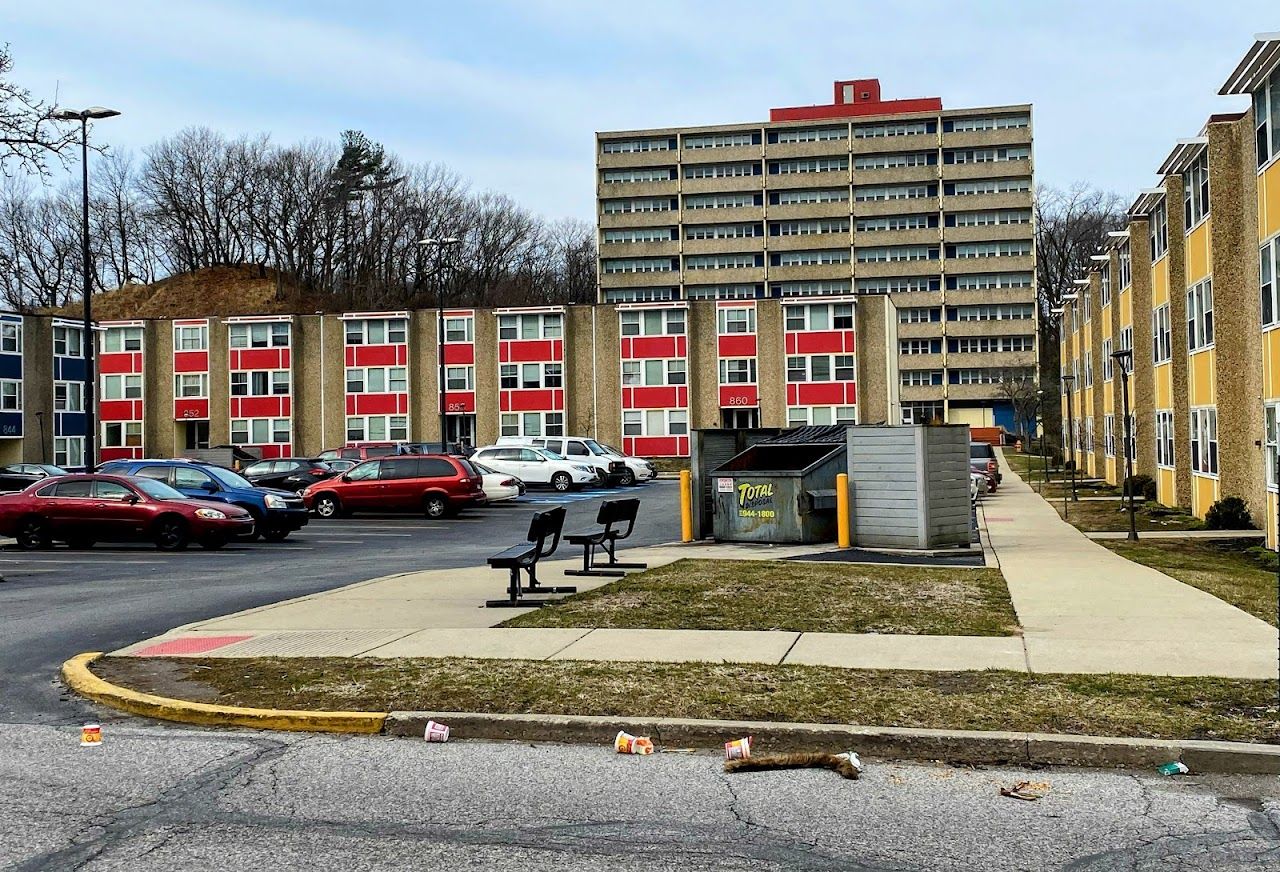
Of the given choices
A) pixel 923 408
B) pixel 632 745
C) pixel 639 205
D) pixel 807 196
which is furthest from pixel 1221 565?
pixel 639 205

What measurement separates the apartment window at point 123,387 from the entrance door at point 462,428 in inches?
698

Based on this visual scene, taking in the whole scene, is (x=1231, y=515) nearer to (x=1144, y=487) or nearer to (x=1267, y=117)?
(x=1267, y=117)

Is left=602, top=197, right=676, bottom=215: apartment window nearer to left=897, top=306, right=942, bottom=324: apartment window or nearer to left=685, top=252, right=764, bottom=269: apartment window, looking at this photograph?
left=685, top=252, right=764, bottom=269: apartment window

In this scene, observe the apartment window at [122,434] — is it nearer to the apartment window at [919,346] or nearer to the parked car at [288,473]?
the parked car at [288,473]

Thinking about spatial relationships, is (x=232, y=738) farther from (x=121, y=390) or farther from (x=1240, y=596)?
(x=121, y=390)

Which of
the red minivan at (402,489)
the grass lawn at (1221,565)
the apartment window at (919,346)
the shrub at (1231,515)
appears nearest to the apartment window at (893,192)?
the apartment window at (919,346)

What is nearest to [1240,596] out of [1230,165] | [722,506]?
[722,506]

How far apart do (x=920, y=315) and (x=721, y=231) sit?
763 inches

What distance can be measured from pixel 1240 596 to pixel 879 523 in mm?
6832

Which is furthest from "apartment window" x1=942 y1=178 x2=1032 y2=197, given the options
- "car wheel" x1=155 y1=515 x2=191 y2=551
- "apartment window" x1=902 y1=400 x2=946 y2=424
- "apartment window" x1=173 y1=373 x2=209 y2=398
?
"car wheel" x1=155 y1=515 x2=191 y2=551

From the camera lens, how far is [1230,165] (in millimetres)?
24531

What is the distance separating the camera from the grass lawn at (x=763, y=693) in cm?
748

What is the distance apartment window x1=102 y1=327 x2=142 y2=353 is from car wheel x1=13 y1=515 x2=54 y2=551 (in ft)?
160

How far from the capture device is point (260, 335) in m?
68.9
